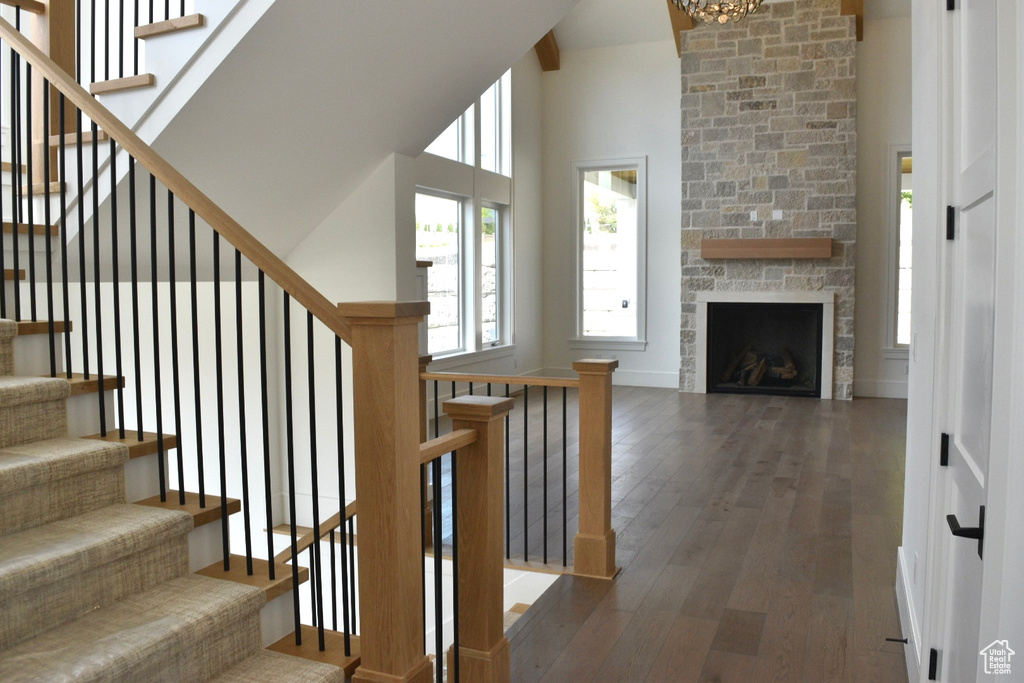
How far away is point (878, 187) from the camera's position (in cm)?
836

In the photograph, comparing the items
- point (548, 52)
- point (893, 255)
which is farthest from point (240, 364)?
point (548, 52)

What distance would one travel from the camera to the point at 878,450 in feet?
19.6

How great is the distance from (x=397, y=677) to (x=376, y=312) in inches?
37.3

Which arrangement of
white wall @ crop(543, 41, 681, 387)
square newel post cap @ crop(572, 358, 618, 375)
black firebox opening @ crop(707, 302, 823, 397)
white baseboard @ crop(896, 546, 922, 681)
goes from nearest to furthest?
white baseboard @ crop(896, 546, 922, 681) → square newel post cap @ crop(572, 358, 618, 375) → black firebox opening @ crop(707, 302, 823, 397) → white wall @ crop(543, 41, 681, 387)

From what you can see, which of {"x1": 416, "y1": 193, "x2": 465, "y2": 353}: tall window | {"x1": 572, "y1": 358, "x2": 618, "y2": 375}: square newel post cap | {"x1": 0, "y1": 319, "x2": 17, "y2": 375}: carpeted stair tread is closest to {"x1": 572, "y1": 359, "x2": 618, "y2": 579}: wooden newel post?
{"x1": 572, "y1": 358, "x2": 618, "y2": 375}: square newel post cap

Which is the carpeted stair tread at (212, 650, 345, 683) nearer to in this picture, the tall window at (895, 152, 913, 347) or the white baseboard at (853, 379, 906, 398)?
the white baseboard at (853, 379, 906, 398)

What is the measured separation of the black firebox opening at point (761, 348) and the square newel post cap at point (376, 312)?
7064 millimetres

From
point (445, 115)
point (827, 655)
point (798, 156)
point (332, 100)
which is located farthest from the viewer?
point (798, 156)

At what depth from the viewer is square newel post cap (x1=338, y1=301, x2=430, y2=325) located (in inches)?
79.9

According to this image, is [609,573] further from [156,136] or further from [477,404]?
[156,136]

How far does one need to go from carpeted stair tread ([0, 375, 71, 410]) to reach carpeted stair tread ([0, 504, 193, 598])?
40cm

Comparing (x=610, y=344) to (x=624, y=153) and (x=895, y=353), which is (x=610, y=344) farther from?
(x=895, y=353)

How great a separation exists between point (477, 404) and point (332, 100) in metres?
2.52

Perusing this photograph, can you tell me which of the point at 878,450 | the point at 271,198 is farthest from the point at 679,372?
the point at 271,198
